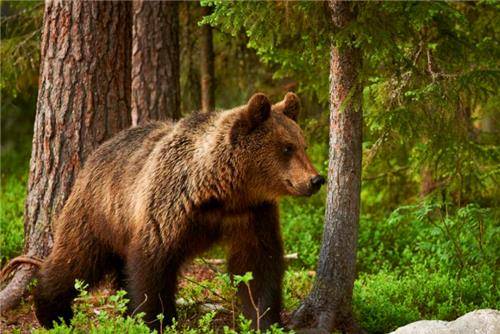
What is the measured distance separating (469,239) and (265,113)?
150 inches

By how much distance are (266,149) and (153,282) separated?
4.46 ft

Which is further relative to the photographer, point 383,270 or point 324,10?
point 383,270

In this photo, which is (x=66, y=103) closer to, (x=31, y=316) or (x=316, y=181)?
(x=31, y=316)

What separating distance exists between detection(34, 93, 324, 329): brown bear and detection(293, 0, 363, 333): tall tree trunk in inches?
14.4

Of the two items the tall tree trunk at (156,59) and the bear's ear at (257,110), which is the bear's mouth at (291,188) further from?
the tall tree trunk at (156,59)

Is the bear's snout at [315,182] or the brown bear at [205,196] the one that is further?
the brown bear at [205,196]

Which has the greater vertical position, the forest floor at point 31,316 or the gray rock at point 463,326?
the gray rock at point 463,326

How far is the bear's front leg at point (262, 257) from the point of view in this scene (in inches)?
256

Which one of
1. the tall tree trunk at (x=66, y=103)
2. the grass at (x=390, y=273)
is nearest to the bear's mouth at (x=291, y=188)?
the grass at (x=390, y=273)

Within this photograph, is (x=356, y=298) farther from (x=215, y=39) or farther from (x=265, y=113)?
(x=215, y=39)

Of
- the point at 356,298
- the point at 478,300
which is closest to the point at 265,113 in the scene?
the point at 356,298

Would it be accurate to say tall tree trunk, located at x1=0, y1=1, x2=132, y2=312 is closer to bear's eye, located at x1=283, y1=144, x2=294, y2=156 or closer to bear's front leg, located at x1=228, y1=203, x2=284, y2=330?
bear's front leg, located at x1=228, y1=203, x2=284, y2=330

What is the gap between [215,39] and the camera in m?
12.9

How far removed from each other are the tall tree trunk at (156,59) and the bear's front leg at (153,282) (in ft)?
13.1
